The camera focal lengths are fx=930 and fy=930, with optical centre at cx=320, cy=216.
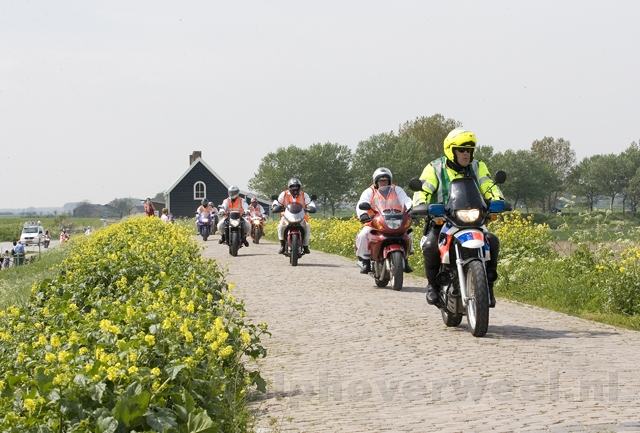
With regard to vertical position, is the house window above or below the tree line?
below

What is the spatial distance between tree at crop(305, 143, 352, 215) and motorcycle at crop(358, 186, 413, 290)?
110240 mm

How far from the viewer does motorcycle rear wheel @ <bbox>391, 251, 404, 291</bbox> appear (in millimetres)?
13492

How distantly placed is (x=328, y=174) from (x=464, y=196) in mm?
116769

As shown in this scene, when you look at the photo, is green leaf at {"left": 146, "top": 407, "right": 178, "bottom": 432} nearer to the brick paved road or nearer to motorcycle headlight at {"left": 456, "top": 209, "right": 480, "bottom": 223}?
the brick paved road

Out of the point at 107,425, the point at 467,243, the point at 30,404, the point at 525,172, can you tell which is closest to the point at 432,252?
the point at 467,243

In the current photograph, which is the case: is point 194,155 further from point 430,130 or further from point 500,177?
point 500,177

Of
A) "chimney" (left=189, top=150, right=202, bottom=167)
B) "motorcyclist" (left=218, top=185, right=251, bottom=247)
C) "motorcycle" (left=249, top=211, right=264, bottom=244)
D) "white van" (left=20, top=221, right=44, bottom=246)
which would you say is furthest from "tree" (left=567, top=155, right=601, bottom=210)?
"motorcyclist" (left=218, top=185, right=251, bottom=247)

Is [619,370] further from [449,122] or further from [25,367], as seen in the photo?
[449,122]

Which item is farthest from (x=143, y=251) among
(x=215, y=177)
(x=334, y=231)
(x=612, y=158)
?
(x=612, y=158)

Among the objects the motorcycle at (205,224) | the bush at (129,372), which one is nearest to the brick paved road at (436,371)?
the bush at (129,372)

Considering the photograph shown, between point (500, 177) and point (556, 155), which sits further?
point (556, 155)

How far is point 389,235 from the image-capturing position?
1366cm

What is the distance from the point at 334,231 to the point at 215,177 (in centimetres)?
5152

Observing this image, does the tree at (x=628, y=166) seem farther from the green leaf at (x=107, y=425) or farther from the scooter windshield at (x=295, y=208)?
the green leaf at (x=107, y=425)
